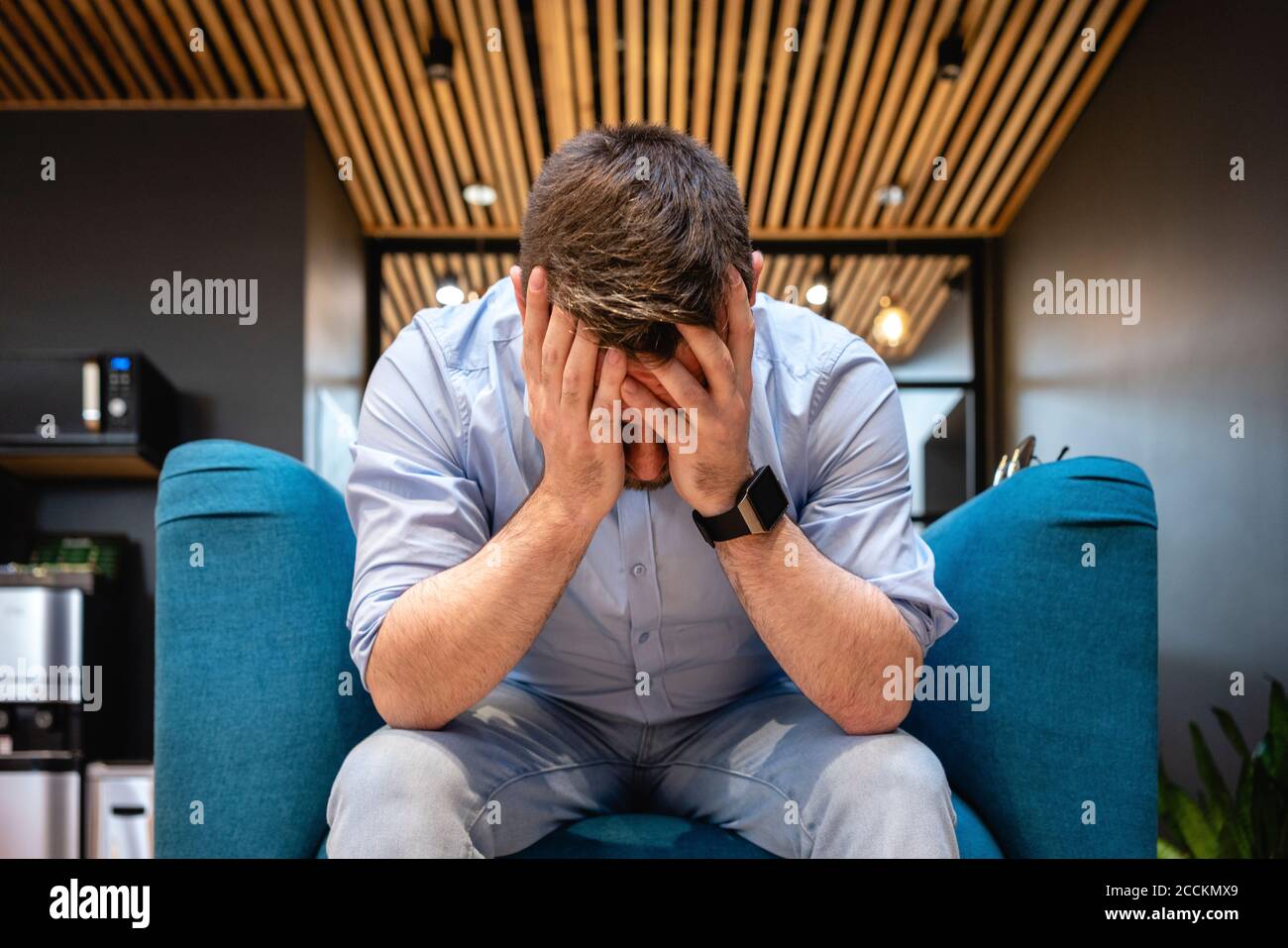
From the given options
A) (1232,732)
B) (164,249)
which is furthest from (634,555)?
(164,249)

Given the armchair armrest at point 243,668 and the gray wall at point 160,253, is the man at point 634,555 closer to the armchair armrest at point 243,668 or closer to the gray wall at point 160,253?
the armchair armrest at point 243,668

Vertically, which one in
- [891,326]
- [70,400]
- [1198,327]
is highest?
[891,326]

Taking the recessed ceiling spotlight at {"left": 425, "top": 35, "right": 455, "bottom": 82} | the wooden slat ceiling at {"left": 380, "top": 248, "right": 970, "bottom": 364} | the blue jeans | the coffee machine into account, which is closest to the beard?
the blue jeans

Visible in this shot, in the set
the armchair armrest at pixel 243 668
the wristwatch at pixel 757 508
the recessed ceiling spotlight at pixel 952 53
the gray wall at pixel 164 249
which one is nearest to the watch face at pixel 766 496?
the wristwatch at pixel 757 508

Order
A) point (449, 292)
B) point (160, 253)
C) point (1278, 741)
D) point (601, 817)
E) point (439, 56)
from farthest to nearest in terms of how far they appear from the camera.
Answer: point (449, 292) < point (160, 253) < point (439, 56) < point (1278, 741) < point (601, 817)

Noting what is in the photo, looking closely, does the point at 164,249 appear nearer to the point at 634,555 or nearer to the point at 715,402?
the point at 634,555

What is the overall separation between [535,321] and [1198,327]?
10.6 feet

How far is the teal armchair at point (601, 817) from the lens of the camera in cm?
114

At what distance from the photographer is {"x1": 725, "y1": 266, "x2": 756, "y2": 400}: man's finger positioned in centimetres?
106

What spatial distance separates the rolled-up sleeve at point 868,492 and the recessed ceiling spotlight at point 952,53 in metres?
3.50

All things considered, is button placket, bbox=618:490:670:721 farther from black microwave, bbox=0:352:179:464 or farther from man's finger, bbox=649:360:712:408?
black microwave, bbox=0:352:179:464

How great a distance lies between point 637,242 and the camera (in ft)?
3.34
